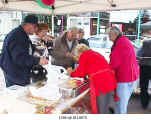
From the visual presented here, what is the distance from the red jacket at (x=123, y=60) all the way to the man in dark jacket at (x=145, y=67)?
2.02 ft

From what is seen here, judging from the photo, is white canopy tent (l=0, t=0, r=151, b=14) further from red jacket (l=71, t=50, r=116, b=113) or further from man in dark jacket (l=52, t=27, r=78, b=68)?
red jacket (l=71, t=50, r=116, b=113)

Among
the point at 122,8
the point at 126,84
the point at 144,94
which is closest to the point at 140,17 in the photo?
the point at 122,8

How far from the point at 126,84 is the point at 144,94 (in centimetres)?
103

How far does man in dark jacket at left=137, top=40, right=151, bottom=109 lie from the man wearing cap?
1569mm

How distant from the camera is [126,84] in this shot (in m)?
2.08

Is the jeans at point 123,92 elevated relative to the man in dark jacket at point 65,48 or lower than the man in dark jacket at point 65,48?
lower

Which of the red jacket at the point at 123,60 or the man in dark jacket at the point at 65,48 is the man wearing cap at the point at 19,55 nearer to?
the red jacket at the point at 123,60

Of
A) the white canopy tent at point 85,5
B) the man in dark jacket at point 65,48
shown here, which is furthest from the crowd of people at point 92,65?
the white canopy tent at point 85,5

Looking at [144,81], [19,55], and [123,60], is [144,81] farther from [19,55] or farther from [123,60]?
Result: [19,55]

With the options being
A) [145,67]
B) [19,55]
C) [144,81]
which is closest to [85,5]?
[145,67]

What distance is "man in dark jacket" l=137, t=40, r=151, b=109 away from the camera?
8.36 ft

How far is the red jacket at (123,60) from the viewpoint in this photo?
1.96 metres

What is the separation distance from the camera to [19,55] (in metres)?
1.56

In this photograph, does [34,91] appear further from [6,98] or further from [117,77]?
[117,77]
